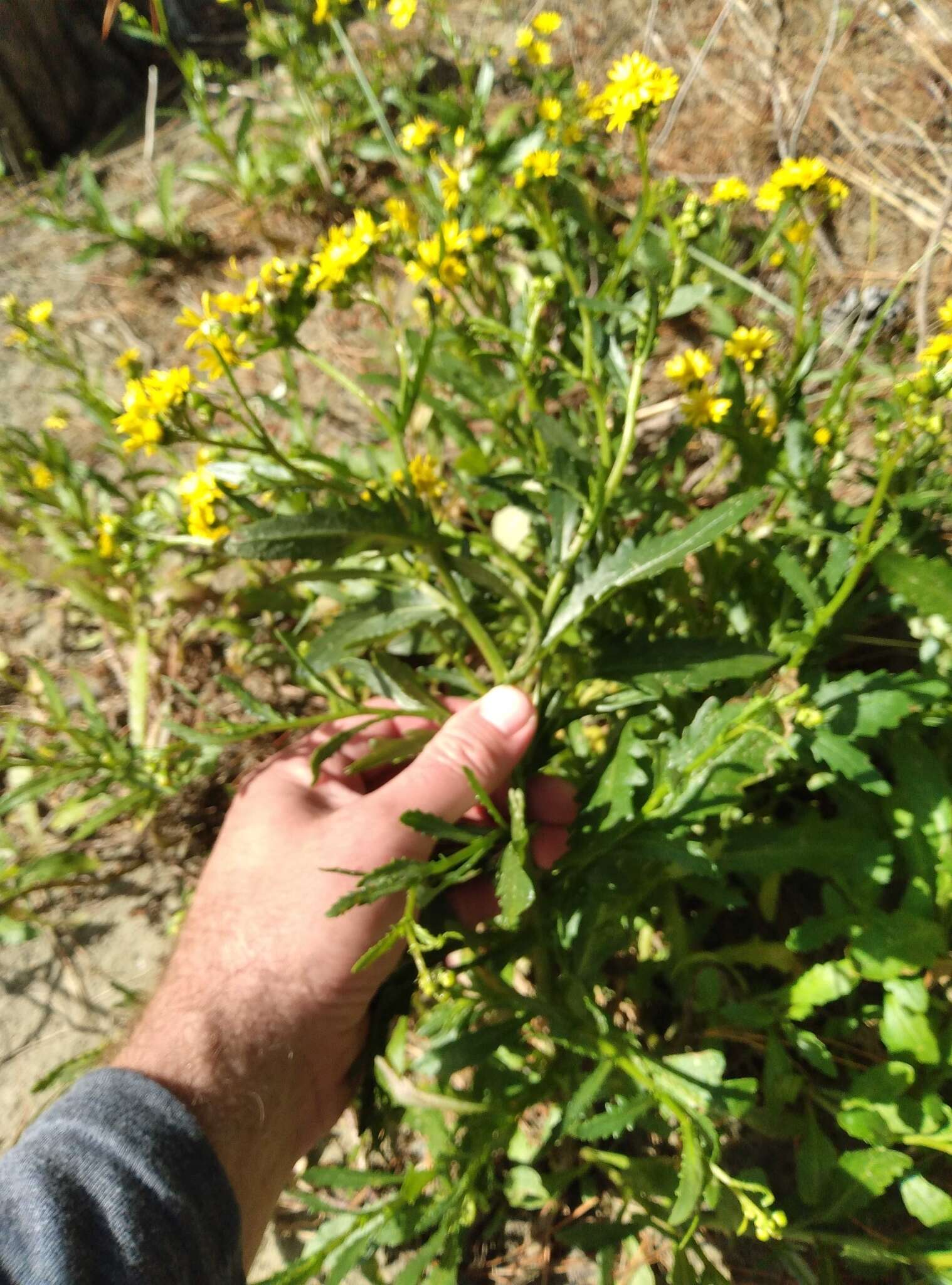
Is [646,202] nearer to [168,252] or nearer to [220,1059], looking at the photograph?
[220,1059]

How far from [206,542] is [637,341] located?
2.75 feet

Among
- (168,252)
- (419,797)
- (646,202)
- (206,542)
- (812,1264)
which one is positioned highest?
(168,252)

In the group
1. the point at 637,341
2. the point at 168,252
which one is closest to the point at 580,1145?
the point at 637,341

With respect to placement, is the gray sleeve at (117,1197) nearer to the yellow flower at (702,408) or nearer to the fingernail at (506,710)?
the fingernail at (506,710)

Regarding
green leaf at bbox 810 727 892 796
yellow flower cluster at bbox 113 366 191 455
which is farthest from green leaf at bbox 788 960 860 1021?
yellow flower cluster at bbox 113 366 191 455

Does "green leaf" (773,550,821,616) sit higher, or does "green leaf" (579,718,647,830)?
"green leaf" (773,550,821,616)

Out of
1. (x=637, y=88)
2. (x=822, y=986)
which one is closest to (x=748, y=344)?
(x=637, y=88)

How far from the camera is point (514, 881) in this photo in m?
1.11

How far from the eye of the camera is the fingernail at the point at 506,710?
139 cm

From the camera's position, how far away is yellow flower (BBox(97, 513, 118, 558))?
165cm

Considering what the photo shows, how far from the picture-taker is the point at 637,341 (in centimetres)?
131

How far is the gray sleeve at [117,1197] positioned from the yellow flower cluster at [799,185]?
1753 millimetres

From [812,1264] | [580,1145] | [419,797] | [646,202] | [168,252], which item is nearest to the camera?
[646,202]

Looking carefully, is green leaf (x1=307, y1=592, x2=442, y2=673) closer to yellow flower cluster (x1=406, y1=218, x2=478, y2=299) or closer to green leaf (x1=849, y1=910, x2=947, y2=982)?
yellow flower cluster (x1=406, y1=218, x2=478, y2=299)
